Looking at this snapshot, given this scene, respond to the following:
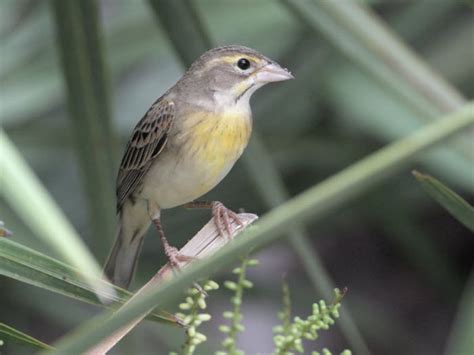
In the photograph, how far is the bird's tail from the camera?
2.59m

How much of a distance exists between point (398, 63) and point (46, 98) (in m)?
2.20

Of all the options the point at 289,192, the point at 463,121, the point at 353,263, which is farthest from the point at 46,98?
the point at 463,121

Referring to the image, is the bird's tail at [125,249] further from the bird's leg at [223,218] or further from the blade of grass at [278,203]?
the bird's leg at [223,218]

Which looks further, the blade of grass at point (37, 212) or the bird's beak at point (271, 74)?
the bird's beak at point (271, 74)

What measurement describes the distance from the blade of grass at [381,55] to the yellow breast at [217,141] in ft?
1.15

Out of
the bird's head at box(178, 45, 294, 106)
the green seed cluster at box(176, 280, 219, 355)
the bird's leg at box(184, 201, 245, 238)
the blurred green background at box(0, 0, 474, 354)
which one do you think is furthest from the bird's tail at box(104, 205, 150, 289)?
the green seed cluster at box(176, 280, 219, 355)

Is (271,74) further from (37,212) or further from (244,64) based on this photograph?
(37,212)

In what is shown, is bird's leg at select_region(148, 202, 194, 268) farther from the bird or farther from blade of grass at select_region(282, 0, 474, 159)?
blade of grass at select_region(282, 0, 474, 159)

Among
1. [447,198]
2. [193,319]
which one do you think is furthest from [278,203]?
[193,319]

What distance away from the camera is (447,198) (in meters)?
1.55

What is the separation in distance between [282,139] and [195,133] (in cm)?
153

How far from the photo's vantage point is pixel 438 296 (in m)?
4.27

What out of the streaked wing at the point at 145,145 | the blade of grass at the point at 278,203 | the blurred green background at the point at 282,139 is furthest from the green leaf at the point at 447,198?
the blurred green background at the point at 282,139

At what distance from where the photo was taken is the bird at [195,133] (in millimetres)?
2240
